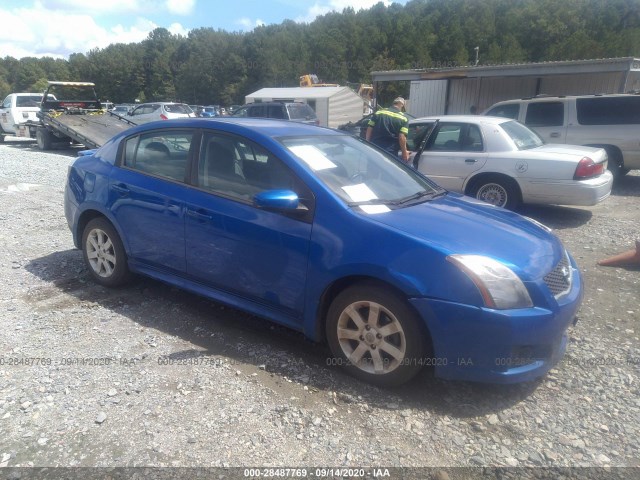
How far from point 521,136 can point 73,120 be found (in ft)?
38.8

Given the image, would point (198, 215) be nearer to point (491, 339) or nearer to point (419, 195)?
point (419, 195)

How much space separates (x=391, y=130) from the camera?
7.67 m

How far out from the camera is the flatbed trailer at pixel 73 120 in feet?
42.6

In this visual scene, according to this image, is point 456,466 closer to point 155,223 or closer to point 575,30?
point 155,223

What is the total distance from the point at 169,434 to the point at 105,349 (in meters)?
1.14

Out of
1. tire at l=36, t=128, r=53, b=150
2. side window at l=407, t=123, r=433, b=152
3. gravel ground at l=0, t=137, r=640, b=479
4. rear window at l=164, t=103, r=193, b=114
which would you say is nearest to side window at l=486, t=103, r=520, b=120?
side window at l=407, t=123, r=433, b=152

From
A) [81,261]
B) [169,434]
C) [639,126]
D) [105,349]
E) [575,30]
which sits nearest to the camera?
[169,434]

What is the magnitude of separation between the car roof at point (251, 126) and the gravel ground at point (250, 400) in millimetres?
1498

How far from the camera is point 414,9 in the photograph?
73062 millimetres

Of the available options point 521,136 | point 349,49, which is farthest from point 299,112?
point 349,49

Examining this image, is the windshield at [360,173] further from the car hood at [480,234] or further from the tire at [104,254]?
the tire at [104,254]

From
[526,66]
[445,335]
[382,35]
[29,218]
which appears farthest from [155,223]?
[382,35]

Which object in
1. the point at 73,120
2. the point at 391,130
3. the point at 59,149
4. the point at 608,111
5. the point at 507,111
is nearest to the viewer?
the point at 391,130

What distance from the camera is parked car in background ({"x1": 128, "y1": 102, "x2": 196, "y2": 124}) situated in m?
21.2
